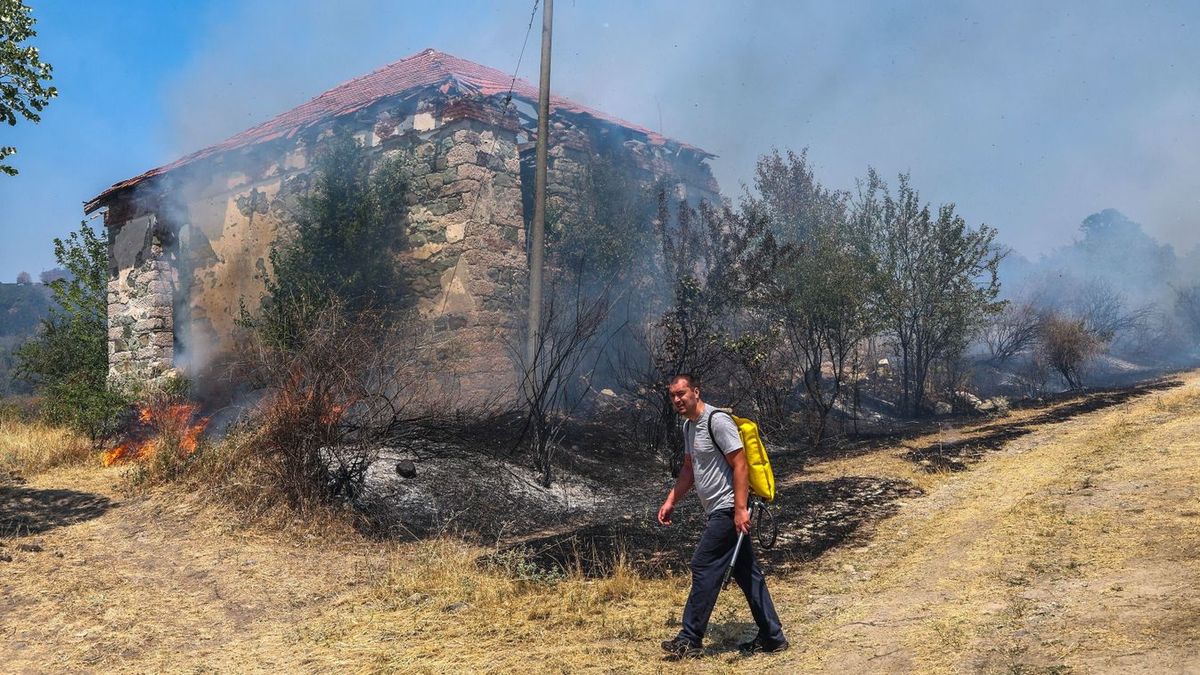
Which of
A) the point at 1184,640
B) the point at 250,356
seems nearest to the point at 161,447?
the point at 250,356

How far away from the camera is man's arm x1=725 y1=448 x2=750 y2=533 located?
14.5 ft

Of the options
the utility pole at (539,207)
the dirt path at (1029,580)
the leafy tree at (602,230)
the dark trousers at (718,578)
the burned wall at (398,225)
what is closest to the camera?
the dirt path at (1029,580)

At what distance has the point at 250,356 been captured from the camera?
891cm

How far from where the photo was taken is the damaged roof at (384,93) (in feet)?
48.8

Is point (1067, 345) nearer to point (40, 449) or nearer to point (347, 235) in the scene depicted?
point (347, 235)

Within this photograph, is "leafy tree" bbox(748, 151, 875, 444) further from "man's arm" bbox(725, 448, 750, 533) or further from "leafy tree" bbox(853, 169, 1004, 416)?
"man's arm" bbox(725, 448, 750, 533)

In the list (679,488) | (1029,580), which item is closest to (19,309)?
(679,488)

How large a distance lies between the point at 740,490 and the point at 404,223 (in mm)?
11222

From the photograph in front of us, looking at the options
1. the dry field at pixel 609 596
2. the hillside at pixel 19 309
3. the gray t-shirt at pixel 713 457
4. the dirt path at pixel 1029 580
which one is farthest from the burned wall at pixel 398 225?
the hillside at pixel 19 309

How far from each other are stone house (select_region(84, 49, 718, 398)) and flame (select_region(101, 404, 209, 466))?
296 cm

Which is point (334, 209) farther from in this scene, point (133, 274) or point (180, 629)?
point (180, 629)

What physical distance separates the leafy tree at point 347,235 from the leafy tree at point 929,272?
1047 cm

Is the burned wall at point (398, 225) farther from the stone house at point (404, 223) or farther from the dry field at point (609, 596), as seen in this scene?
the dry field at point (609, 596)

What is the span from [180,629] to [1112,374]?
32.4 meters
